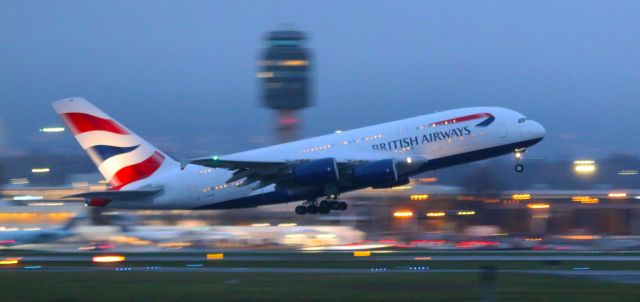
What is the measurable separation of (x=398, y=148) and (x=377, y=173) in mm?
2146

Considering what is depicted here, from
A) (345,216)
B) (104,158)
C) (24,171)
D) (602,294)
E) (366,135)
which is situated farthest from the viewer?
(24,171)

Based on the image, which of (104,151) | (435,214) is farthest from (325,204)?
(435,214)

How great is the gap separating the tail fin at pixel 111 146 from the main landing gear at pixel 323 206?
681 cm

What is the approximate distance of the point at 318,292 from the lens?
25.9 metres

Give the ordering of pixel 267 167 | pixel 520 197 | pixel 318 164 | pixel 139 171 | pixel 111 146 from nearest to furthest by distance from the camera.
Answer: pixel 318 164 → pixel 267 167 → pixel 139 171 → pixel 111 146 → pixel 520 197

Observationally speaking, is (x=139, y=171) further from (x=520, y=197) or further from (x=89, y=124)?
(x=520, y=197)

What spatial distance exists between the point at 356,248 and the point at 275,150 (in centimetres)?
861

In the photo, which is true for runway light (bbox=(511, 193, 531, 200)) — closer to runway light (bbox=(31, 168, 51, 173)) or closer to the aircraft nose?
the aircraft nose

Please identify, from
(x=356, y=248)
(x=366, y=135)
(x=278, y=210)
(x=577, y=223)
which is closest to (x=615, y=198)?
(x=577, y=223)

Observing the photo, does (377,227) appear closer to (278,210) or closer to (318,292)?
(278,210)

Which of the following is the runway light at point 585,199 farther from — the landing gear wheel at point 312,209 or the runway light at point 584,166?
the landing gear wheel at point 312,209

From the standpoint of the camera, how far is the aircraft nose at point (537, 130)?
45125mm

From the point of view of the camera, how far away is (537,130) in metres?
45.3

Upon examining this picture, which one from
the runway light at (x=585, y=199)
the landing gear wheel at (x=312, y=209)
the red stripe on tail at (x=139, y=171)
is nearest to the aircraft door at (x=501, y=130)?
the landing gear wheel at (x=312, y=209)
